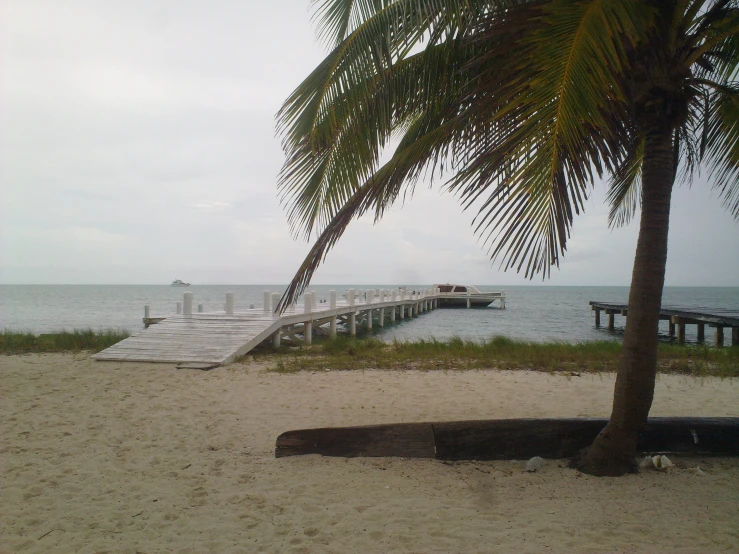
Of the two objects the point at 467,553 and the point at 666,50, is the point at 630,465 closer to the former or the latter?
the point at 467,553

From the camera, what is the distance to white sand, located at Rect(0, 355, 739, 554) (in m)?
3.13

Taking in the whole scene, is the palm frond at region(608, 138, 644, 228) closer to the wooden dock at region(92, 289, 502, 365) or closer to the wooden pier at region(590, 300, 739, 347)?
the wooden dock at region(92, 289, 502, 365)

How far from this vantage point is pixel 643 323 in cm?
385

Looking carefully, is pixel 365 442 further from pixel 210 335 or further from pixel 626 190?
pixel 210 335

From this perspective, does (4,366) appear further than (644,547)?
Yes

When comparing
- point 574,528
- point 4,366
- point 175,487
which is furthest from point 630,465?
point 4,366

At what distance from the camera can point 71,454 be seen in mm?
4746

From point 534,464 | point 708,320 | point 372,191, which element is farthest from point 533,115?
point 708,320

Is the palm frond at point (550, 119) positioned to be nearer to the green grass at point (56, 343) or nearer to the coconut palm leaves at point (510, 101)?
the coconut palm leaves at point (510, 101)

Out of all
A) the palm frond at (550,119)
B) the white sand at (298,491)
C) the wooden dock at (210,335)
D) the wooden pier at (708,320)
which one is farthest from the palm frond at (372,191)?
the wooden pier at (708,320)

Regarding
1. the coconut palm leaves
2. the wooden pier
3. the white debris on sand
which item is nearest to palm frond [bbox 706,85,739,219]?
the coconut palm leaves

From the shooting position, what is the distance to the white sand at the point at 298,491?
3.13 m

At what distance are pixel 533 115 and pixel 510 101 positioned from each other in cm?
77

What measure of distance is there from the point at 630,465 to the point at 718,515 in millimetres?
763
